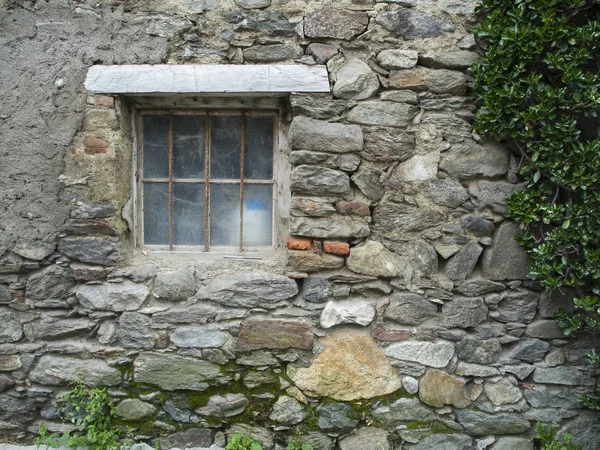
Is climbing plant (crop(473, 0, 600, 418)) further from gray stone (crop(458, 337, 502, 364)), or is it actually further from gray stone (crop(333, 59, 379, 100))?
gray stone (crop(333, 59, 379, 100))

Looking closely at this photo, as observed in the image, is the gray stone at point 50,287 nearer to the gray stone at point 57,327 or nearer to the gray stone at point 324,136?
the gray stone at point 57,327

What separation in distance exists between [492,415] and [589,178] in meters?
1.28

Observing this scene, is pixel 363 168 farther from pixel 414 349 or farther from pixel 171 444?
pixel 171 444

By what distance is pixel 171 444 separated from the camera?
2.46 m

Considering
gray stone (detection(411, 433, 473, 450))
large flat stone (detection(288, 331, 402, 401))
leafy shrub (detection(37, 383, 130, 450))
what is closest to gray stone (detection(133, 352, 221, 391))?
leafy shrub (detection(37, 383, 130, 450))

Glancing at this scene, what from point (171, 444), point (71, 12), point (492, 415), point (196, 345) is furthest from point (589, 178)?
point (71, 12)

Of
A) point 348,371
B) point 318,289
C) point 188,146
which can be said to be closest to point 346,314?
point 318,289

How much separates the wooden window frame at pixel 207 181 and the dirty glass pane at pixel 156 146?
2 cm

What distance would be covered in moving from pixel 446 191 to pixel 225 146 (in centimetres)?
121

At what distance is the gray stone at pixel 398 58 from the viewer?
2316mm

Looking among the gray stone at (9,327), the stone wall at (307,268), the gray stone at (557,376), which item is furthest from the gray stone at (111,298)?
the gray stone at (557,376)

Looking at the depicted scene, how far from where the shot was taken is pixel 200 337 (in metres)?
2.40

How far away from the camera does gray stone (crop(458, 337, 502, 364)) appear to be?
2395 mm

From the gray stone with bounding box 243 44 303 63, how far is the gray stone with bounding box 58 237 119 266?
1.21 m
